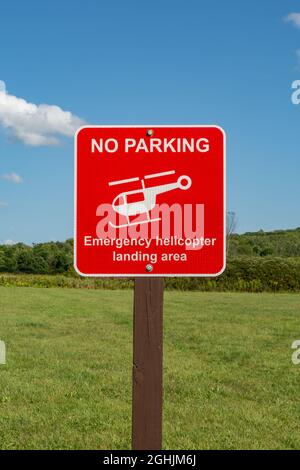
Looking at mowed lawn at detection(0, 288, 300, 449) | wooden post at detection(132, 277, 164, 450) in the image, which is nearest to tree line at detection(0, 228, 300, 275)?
mowed lawn at detection(0, 288, 300, 449)

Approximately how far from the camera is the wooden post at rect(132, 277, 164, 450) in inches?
158

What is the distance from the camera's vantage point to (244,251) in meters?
45.3

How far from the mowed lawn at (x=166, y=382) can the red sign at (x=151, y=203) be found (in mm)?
2693

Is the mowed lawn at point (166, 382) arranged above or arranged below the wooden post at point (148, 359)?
below

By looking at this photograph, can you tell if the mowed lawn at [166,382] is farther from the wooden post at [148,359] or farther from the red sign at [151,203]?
the red sign at [151,203]

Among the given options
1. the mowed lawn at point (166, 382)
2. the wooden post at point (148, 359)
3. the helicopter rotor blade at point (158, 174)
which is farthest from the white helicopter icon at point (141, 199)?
the mowed lawn at point (166, 382)

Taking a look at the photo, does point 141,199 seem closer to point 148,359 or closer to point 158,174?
point 158,174

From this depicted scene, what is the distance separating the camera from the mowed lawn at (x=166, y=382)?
249 inches

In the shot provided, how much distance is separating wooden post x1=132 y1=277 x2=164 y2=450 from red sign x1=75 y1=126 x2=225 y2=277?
0.16 m

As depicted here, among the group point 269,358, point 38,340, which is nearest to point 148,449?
point 269,358

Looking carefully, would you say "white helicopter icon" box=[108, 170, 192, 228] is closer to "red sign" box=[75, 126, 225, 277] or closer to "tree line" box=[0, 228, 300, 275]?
"red sign" box=[75, 126, 225, 277]
